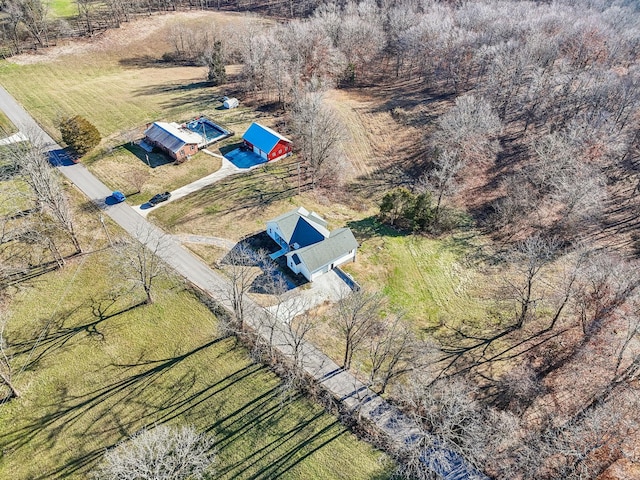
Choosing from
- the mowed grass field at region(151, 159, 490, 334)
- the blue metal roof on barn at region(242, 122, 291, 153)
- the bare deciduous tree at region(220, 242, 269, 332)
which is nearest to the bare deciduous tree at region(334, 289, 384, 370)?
the mowed grass field at region(151, 159, 490, 334)

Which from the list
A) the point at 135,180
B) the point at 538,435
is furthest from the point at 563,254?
the point at 135,180

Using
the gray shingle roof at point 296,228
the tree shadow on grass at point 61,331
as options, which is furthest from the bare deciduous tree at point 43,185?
the gray shingle roof at point 296,228

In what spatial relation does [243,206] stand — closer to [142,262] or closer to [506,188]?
[142,262]

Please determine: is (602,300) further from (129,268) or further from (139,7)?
(139,7)

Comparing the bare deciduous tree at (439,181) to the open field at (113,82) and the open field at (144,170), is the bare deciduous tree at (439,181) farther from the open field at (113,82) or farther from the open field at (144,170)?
the open field at (113,82)

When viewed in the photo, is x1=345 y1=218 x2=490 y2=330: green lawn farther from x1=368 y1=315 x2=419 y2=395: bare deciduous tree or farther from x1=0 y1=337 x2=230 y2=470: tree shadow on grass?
x1=0 y1=337 x2=230 y2=470: tree shadow on grass
